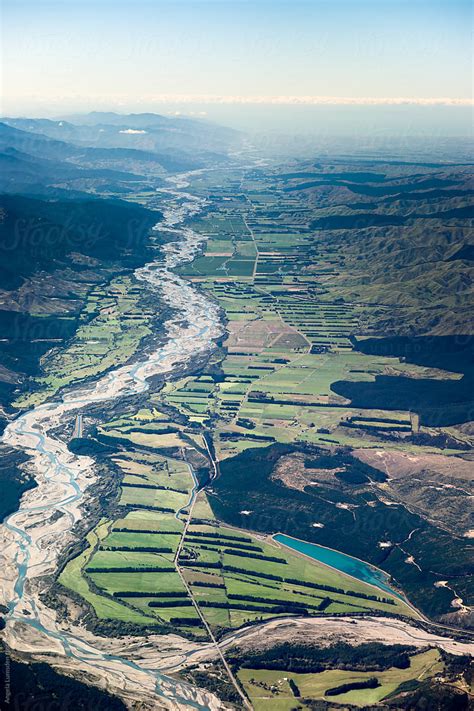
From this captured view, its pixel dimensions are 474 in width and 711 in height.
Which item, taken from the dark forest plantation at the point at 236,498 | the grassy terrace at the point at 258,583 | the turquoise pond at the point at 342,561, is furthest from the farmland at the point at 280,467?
the turquoise pond at the point at 342,561

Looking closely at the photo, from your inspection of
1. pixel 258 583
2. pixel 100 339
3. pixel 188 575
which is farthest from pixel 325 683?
pixel 100 339

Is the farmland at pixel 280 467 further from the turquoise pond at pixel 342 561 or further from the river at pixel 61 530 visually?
the river at pixel 61 530

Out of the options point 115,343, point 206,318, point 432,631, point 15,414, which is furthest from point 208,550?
point 206,318

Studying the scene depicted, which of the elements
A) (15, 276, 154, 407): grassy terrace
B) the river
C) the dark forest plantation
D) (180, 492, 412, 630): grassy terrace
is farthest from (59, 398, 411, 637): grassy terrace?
(15, 276, 154, 407): grassy terrace

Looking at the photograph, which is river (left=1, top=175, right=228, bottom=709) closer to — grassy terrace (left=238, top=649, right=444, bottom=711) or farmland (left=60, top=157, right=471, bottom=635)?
grassy terrace (left=238, top=649, right=444, bottom=711)

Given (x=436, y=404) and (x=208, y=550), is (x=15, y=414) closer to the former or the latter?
(x=208, y=550)

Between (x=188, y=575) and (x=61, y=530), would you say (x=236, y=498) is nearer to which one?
(x=188, y=575)
